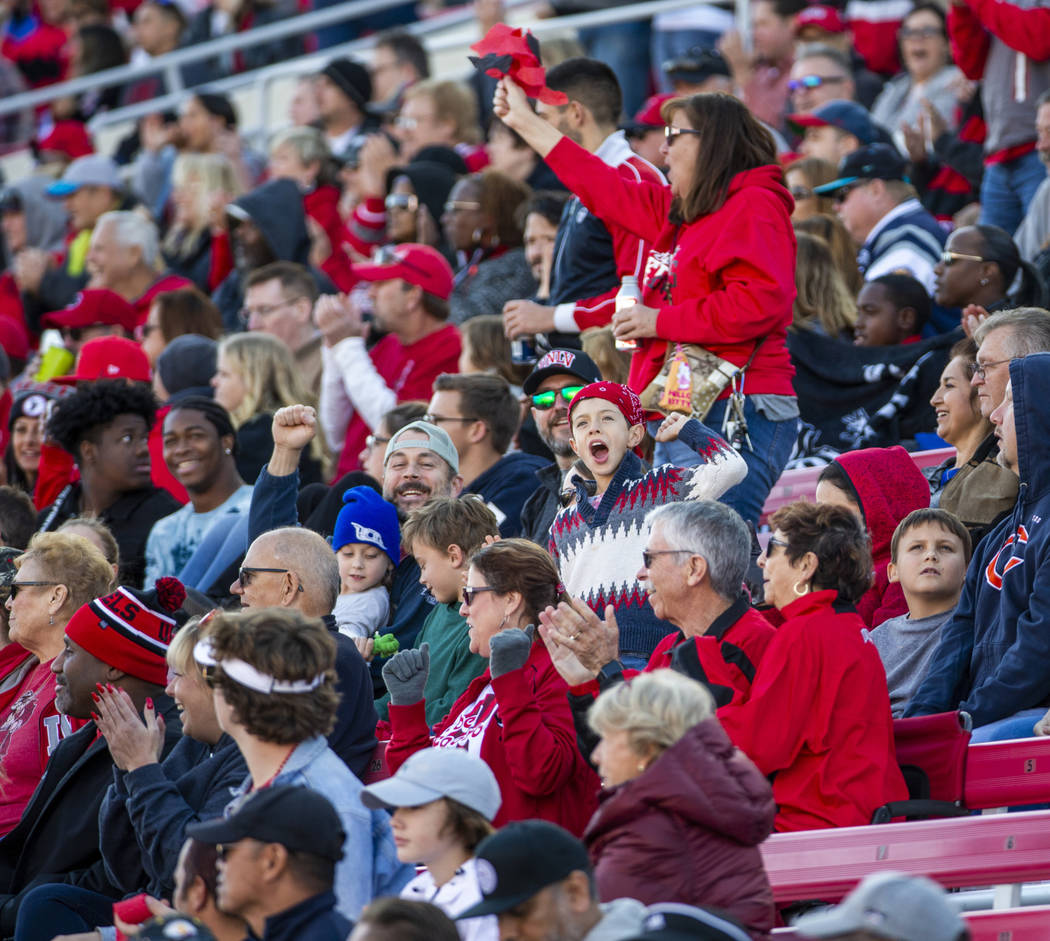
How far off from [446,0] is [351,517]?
38.0 ft

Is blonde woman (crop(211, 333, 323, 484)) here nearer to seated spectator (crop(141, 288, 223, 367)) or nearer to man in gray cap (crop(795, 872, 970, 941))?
seated spectator (crop(141, 288, 223, 367))

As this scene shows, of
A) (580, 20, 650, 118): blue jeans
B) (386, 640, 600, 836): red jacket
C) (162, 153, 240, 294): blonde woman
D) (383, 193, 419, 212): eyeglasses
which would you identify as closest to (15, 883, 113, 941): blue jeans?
(386, 640, 600, 836): red jacket

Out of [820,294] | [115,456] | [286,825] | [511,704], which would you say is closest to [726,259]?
[511,704]

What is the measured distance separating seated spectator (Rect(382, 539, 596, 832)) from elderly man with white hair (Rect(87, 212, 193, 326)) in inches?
264

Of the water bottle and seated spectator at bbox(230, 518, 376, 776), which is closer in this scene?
seated spectator at bbox(230, 518, 376, 776)

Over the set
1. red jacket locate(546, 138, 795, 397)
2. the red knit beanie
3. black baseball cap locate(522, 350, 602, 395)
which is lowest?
black baseball cap locate(522, 350, 602, 395)

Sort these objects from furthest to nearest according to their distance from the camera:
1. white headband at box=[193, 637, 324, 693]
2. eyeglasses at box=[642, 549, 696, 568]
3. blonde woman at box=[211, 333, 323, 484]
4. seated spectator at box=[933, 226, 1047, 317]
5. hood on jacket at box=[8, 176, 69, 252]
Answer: hood on jacket at box=[8, 176, 69, 252]
blonde woman at box=[211, 333, 323, 484]
seated spectator at box=[933, 226, 1047, 317]
eyeglasses at box=[642, 549, 696, 568]
white headband at box=[193, 637, 324, 693]

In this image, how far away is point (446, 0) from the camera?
56.9 feet

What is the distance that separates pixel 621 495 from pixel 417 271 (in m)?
3.46

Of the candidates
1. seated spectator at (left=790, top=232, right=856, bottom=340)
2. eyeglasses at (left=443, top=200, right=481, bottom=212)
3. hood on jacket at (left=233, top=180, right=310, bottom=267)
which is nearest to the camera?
seated spectator at (left=790, top=232, right=856, bottom=340)

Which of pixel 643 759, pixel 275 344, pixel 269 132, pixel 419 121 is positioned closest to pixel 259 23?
pixel 269 132

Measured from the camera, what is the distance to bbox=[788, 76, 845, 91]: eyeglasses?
1150cm

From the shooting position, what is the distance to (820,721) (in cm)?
488

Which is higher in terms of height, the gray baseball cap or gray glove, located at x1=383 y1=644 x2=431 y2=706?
the gray baseball cap
